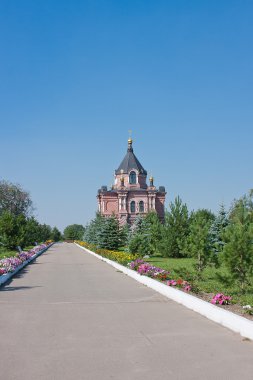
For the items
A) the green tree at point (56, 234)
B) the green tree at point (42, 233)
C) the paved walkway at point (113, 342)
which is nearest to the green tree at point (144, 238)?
the paved walkway at point (113, 342)

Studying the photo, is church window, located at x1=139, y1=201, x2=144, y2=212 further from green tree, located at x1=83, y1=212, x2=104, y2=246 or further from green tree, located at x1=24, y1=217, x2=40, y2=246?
green tree, located at x1=24, y1=217, x2=40, y2=246

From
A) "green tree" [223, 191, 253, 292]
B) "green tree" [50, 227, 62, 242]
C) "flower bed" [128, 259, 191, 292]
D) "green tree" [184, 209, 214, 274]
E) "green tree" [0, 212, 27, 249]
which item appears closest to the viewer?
"green tree" [223, 191, 253, 292]

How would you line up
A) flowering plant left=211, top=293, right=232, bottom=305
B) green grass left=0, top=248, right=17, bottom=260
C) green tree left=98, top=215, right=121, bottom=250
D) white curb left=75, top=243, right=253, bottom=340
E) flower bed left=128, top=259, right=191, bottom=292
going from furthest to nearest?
green tree left=98, top=215, right=121, bottom=250
green grass left=0, top=248, right=17, bottom=260
flower bed left=128, top=259, right=191, bottom=292
flowering plant left=211, top=293, right=232, bottom=305
white curb left=75, top=243, right=253, bottom=340

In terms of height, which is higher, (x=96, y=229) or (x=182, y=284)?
(x=96, y=229)

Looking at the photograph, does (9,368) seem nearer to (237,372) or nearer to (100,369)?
(100,369)

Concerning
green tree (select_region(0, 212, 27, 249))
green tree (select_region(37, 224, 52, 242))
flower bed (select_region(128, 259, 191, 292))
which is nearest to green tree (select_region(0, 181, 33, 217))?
green tree (select_region(37, 224, 52, 242))

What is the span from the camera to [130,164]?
244 feet

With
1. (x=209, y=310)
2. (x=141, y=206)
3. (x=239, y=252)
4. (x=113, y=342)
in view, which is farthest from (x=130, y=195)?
(x=113, y=342)

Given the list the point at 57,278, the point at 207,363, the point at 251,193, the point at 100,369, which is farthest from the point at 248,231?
the point at 251,193

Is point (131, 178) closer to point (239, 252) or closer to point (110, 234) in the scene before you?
point (110, 234)

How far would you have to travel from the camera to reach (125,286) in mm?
14039

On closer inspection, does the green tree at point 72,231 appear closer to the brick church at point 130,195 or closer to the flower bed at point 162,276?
the brick church at point 130,195

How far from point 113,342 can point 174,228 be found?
79.8 feet

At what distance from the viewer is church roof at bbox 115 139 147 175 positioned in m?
74.0
